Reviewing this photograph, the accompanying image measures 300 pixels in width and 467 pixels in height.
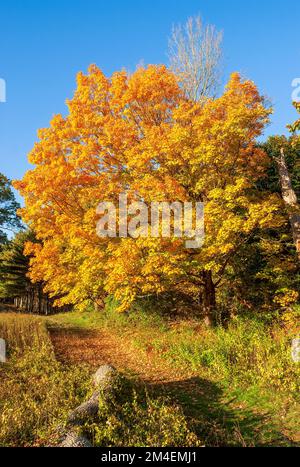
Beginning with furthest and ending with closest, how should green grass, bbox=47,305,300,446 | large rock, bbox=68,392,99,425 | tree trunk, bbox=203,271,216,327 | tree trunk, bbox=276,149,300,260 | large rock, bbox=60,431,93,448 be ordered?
tree trunk, bbox=276,149,300,260 < tree trunk, bbox=203,271,216,327 < green grass, bbox=47,305,300,446 < large rock, bbox=68,392,99,425 < large rock, bbox=60,431,93,448

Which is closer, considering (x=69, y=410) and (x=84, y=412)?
(x=84, y=412)

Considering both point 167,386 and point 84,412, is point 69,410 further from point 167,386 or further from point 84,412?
point 167,386

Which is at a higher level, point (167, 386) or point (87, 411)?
point (87, 411)

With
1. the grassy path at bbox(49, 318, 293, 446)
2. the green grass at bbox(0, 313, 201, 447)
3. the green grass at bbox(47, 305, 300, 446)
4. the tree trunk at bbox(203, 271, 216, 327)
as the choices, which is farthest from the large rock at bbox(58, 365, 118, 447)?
the tree trunk at bbox(203, 271, 216, 327)

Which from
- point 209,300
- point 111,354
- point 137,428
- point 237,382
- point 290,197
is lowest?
point 111,354

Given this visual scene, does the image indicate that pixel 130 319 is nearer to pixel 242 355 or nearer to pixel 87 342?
pixel 87 342

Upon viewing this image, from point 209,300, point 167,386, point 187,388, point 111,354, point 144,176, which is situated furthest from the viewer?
point 209,300

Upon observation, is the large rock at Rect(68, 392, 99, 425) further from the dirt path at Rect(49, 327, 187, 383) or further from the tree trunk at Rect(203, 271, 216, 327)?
the tree trunk at Rect(203, 271, 216, 327)

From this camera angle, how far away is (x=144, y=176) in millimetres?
12508

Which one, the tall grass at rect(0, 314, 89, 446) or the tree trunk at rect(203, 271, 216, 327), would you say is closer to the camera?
the tall grass at rect(0, 314, 89, 446)

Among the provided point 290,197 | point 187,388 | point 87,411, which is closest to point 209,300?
point 187,388

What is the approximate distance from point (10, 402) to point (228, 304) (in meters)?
11.1

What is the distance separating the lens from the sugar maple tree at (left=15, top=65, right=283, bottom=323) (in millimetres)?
11148
